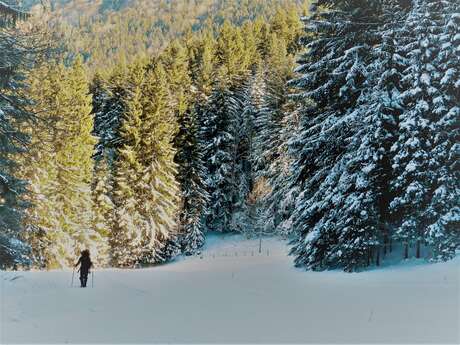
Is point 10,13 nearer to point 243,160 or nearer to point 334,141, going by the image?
point 334,141

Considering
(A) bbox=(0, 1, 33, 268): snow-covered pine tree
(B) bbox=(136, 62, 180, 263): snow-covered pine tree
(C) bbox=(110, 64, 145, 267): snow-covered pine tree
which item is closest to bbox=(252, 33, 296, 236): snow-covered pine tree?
(B) bbox=(136, 62, 180, 263): snow-covered pine tree

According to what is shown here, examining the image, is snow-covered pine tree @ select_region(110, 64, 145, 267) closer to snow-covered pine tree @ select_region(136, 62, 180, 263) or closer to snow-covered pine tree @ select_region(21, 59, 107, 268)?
snow-covered pine tree @ select_region(136, 62, 180, 263)

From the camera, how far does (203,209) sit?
150 ft

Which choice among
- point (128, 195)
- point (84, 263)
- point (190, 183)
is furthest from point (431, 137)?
point (190, 183)

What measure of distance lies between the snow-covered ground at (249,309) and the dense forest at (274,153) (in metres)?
2.30

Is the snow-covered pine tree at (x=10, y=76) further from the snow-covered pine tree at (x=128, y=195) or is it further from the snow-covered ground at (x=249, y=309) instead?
the snow-covered pine tree at (x=128, y=195)

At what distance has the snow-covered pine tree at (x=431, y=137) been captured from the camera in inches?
715

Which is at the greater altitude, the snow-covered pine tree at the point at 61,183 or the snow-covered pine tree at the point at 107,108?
the snow-covered pine tree at the point at 107,108

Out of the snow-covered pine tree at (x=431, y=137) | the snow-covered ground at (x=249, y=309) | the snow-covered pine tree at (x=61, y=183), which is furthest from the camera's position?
the snow-covered pine tree at (x=61, y=183)

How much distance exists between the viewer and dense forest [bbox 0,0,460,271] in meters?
18.2

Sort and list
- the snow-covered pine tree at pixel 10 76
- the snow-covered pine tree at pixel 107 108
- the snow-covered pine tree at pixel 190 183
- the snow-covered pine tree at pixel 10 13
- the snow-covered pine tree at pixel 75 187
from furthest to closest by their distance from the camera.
Answer: the snow-covered pine tree at pixel 107 108 → the snow-covered pine tree at pixel 190 183 → the snow-covered pine tree at pixel 75 187 → the snow-covered pine tree at pixel 10 76 → the snow-covered pine tree at pixel 10 13

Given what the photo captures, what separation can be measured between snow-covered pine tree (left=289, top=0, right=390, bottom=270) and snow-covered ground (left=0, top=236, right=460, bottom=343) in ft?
4.58

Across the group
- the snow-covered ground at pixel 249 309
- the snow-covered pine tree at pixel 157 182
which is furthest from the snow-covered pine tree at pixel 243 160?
the snow-covered ground at pixel 249 309

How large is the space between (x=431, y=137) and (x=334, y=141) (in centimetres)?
433
